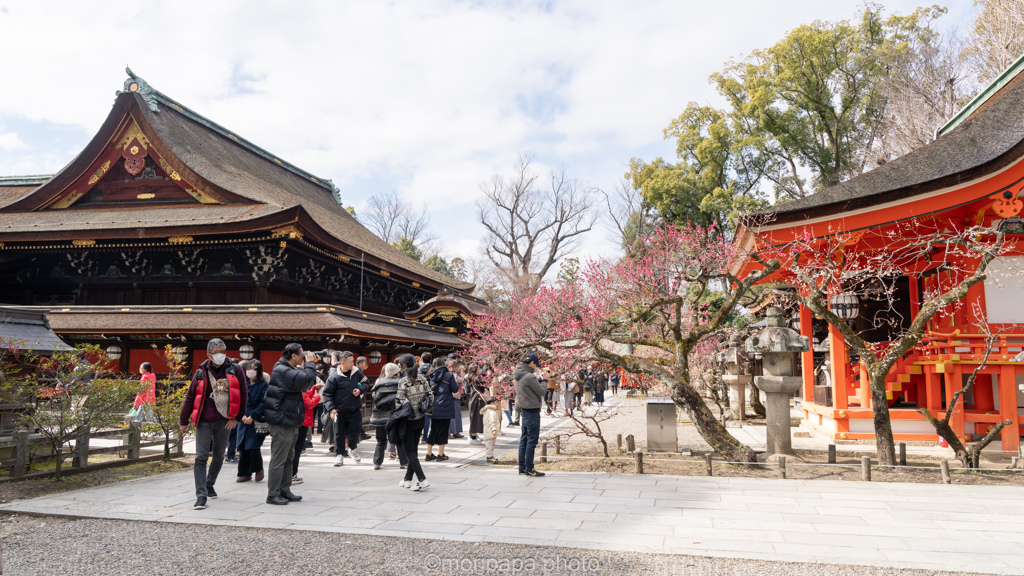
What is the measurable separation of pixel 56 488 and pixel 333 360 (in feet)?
13.2

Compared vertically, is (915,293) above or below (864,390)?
above

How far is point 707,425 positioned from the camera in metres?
8.38

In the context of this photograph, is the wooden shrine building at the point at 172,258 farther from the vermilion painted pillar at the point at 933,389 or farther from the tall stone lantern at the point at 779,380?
the vermilion painted pillar at the point at 933,389

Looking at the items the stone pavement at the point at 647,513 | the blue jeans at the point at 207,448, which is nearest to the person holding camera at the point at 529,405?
the stone pavement at the point at 647,513

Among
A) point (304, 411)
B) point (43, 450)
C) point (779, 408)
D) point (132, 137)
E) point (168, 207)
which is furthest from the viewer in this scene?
point (132, 137)

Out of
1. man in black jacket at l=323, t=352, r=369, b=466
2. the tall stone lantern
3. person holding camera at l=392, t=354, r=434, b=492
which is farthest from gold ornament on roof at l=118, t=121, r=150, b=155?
the tall stone lantern

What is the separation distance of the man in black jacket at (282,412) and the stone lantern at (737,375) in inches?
491

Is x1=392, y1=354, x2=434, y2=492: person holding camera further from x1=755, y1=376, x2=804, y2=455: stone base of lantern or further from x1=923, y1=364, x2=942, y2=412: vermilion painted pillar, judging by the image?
x1=923, y1=364, x2=942, y2=412: vermilion painted pillar

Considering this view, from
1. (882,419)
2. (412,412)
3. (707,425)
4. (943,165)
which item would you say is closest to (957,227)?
(943,165)

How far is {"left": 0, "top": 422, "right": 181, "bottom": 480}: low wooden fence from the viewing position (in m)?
7.06

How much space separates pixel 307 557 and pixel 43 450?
5792mm

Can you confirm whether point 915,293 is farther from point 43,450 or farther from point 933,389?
point 43,450

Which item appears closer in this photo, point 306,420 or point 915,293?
point 306,420

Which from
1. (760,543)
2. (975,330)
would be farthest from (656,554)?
(975,330)
